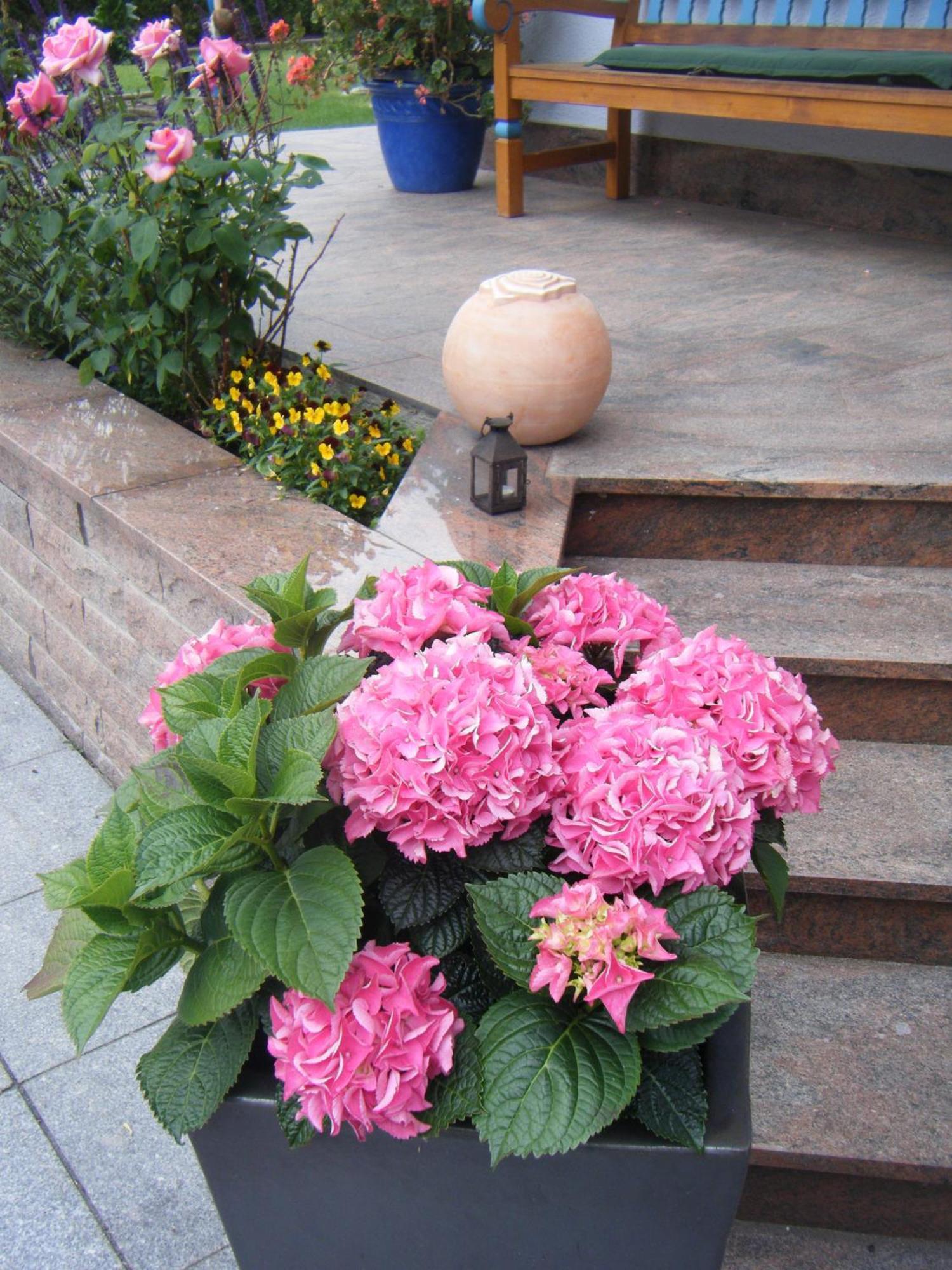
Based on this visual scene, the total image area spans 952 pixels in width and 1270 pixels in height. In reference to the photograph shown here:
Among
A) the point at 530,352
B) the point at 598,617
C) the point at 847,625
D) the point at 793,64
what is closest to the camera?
the point at 598,617

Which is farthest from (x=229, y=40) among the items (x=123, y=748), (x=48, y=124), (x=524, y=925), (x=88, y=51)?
(x=524, y=925)

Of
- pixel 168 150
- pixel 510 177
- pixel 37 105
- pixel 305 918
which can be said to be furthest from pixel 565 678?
pixel 510 177

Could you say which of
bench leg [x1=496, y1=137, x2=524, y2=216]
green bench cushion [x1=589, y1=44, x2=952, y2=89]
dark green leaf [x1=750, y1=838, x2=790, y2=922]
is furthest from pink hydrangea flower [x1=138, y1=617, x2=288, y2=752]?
bench leg [x1=496, y1=137, x2=524, y2=216]

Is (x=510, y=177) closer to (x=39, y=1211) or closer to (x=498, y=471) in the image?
(x=498, y=471)

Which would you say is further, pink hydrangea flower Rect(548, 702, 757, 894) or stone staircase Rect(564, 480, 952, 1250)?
stone staircase Rect(564, 480, 952, 1250)

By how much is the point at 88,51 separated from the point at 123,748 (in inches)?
65.3

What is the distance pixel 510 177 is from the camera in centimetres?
530

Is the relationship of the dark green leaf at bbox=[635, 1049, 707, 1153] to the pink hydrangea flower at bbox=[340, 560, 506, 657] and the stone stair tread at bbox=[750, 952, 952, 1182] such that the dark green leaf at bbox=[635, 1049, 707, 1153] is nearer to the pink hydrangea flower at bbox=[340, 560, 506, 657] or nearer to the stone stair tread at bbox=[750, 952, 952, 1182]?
the pink hydrangea flower at bbox=[340, 560, 506, 657]

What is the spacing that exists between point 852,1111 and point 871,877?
14.3 inches

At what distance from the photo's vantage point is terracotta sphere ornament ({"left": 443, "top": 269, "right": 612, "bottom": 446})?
249 centimetres

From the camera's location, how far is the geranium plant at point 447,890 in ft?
3.22

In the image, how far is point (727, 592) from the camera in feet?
7.91

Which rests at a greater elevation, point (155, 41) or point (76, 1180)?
point (155, 41)

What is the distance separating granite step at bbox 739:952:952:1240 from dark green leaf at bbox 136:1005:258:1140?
36.5 inches
